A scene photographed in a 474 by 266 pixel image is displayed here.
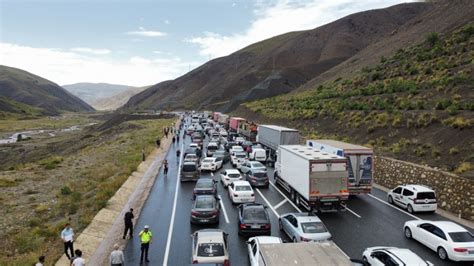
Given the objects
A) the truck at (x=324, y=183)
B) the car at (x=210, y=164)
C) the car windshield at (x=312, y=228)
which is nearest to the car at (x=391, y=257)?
the car windshield at (x=312, y=228)

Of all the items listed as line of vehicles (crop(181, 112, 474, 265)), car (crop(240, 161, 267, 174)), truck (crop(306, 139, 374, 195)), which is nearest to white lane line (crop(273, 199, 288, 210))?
line of vehicles (crop(181, 112, 474, 265))

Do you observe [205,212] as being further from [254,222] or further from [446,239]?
[446,239]

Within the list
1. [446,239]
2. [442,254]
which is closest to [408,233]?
[442,254]

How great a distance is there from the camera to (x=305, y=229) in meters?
17.0

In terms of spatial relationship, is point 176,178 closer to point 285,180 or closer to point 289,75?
point 285,180

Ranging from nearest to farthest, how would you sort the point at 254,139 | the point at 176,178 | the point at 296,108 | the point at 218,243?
1. the point at 218,243
2. the point at 176,178
3. the point at 254,139
4. the point at 296,108

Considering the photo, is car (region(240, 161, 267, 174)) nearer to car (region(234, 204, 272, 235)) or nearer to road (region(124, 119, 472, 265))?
road (region(124, 119, 472, 265))

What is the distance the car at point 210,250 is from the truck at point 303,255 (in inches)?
123

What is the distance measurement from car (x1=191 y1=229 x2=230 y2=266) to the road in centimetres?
168

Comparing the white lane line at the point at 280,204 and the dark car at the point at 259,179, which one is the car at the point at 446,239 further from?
the dark car at the point at 259,179

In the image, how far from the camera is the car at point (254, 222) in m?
18.7

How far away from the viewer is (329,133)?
5138 centimetres

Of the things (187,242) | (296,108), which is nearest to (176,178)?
(187,242)

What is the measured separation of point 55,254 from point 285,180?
50.0 feet
